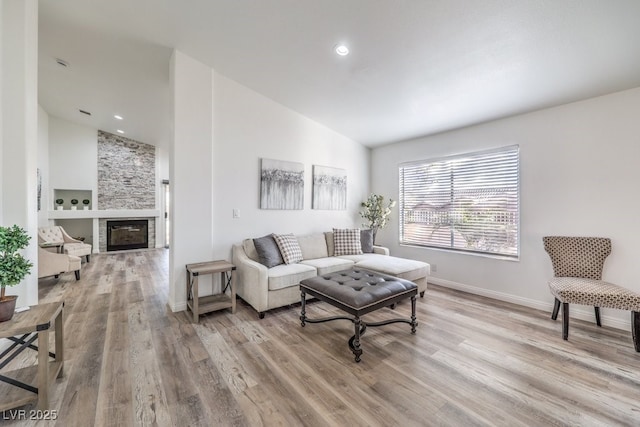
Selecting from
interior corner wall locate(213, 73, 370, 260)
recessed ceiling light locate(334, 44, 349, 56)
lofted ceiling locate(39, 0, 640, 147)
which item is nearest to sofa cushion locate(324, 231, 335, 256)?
interior corner wall locate(213, 73, 370, 260)

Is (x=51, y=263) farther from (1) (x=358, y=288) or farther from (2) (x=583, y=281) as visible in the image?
(2) (x=583, y=281)

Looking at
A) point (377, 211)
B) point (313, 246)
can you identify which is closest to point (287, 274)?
point (313, 246)

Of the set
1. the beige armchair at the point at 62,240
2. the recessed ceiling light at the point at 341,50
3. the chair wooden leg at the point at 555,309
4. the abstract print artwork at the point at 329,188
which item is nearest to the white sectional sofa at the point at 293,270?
the abstract print artwork at the point at 329,188

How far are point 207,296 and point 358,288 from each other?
2.03 meters

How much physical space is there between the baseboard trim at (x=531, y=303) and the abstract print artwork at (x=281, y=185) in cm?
269

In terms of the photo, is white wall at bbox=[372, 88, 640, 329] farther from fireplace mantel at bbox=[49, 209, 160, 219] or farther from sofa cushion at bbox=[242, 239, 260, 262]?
fireplace mantel at bbox=[49, 209, 160, 219]

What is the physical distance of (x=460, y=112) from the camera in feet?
11.6

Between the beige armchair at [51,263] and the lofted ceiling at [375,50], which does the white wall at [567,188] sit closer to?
the lofted ceiling at [375,50]

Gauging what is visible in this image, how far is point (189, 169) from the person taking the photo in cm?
322

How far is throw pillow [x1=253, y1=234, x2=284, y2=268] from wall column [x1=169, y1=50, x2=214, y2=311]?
24.7 inches

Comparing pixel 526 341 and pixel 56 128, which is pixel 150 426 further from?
pixel 56 128

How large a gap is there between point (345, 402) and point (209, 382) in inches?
38.6

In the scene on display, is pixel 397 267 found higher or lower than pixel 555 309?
higher

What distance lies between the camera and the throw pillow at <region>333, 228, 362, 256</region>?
14.1 feet
